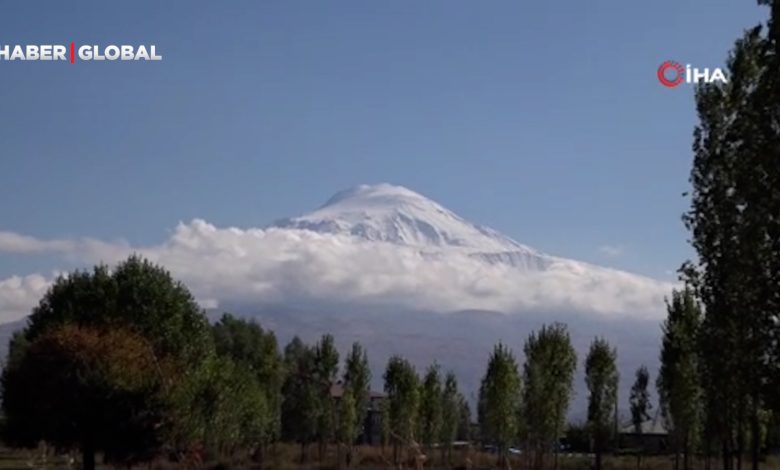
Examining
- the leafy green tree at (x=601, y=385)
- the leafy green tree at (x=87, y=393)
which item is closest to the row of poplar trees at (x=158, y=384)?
the leafy green tree at (x=87, y=393)

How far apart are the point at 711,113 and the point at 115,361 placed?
2144 cm

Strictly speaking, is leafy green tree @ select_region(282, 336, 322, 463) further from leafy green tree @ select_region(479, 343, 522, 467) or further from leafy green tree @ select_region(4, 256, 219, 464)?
leafy green tree @ select_region(4, 256, 219, 464)

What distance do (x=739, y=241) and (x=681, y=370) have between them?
2392cm

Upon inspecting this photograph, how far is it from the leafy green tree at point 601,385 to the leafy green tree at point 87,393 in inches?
964

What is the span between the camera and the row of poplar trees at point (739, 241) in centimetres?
1845

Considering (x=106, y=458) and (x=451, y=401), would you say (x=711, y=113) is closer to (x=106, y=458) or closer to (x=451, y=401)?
(x=106, y=458)

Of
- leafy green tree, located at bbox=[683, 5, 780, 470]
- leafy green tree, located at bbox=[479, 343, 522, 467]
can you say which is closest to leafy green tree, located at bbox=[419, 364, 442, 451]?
leafy green tree, located at bbox=[479, 343, 522, 467]

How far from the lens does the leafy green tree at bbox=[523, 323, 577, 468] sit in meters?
53.5

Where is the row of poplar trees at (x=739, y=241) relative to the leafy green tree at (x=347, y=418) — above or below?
above

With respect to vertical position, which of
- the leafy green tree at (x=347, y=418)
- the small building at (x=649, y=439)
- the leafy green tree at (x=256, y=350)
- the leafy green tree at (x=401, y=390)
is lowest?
the small building at (x=649, y=439)

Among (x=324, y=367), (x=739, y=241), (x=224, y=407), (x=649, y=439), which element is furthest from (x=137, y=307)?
(x=649, y=439)

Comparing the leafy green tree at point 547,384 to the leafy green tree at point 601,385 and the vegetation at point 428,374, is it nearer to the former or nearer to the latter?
the vegetation at point 428,374

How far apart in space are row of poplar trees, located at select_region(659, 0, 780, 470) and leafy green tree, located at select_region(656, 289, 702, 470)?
0.23m

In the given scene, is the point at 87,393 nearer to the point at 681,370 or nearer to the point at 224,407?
the point at 224,407
